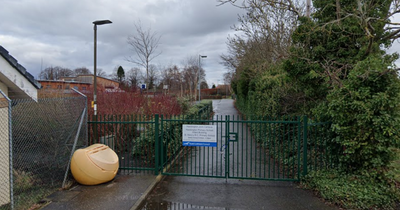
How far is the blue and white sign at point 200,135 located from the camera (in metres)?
6.04

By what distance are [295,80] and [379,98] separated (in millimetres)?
2805

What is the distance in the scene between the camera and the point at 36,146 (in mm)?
5328

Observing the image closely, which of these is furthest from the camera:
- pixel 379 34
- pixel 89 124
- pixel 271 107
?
pixel 271 107

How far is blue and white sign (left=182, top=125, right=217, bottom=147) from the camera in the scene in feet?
19.8

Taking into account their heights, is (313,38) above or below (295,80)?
above

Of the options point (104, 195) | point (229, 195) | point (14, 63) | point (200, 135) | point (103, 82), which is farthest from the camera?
point (103, 82)

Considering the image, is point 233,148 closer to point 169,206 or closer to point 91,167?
point 169,206

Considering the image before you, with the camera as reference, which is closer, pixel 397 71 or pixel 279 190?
pixel 397 71

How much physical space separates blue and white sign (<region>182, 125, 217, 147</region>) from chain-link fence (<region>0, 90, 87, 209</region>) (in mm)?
2542

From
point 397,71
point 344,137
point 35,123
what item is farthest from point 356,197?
point 35,123

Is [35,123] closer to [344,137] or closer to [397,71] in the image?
[344,137]

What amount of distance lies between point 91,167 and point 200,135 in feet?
8.17

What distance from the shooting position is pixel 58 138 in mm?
5676

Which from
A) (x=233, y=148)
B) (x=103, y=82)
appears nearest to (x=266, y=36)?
(x=233, y=148)
